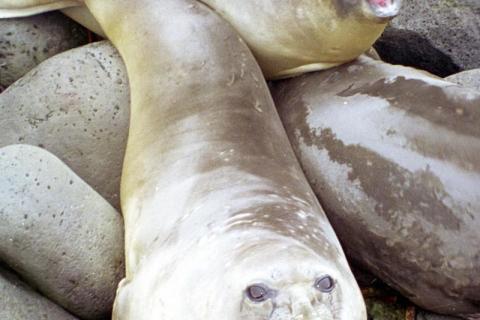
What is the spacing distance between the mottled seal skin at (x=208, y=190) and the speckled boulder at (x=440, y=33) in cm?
109

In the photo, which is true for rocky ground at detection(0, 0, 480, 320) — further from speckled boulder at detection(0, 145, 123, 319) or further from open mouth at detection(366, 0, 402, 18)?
open mouth at detection(366, 0, 402, 18)

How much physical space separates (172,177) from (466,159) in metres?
0.87

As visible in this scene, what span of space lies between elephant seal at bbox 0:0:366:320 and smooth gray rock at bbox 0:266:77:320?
0.30 m

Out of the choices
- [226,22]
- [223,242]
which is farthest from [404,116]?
[223,242]

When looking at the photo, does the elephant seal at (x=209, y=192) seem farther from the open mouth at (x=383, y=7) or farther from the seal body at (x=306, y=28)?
the open mouth at (x=383, y=7)

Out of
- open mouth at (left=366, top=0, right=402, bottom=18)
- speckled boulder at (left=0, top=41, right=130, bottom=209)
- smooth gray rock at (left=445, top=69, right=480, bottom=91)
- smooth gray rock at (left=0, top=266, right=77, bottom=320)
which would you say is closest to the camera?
smooth gray rock at (left=0, top=266, right=77, bottom=320)

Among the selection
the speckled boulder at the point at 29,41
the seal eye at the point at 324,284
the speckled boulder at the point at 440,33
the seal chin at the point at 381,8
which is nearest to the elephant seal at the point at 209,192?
the seal eye at the point at 324,284

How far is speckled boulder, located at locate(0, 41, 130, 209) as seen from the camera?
3.30m

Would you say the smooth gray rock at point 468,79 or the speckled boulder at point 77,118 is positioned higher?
the speckled boulder at point 77,118

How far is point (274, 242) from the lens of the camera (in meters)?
2.29

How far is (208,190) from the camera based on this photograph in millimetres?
2709

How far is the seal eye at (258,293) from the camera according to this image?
2.09m

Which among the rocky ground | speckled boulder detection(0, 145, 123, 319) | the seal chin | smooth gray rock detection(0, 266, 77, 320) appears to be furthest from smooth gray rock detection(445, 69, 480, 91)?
smooth gray rock detection(0, 266, 77, 320)

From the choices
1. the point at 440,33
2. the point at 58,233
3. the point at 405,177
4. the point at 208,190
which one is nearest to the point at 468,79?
the point at 440,33
